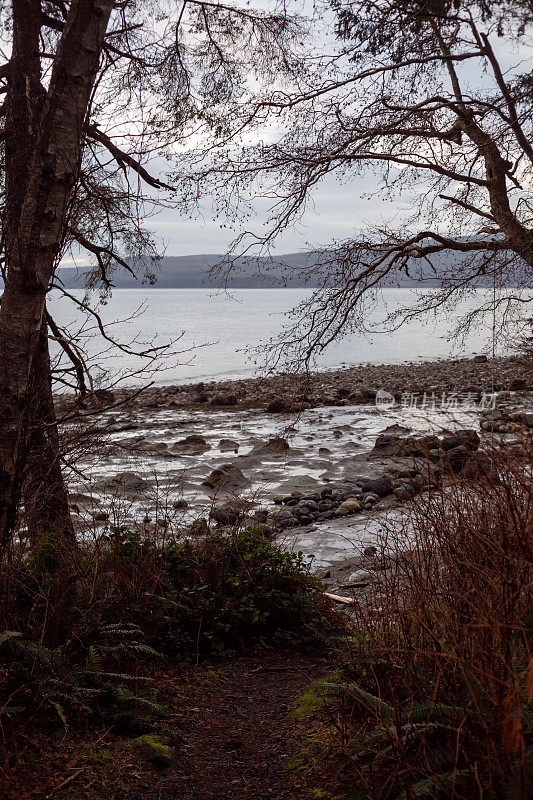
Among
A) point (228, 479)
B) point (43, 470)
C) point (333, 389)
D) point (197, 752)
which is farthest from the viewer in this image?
point (333, 389)

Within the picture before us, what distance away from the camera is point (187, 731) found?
158 inches

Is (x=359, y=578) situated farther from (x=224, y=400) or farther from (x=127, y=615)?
(x=224, y=400)

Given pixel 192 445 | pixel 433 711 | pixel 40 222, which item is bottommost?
pixel 192 445

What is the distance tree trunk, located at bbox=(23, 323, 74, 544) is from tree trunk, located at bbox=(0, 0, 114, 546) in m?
0.17

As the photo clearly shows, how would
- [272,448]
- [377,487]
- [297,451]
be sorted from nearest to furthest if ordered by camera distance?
[377,487] → [297,451] → [272,448]

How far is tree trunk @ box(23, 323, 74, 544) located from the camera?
4751mm

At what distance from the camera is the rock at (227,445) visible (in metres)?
16.2

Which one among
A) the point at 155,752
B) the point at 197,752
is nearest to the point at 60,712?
the point at 155,752

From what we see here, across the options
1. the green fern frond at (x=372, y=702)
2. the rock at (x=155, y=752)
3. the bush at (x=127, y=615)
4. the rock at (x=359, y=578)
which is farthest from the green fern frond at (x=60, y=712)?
the rock at (x=359, y=578)

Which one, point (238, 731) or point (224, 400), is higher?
point (238, 731)

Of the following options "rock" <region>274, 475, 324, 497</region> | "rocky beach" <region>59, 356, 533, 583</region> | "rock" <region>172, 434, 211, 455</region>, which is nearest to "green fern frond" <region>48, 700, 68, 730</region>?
"rocky beach" <region>59, 356, 533, 583</region>

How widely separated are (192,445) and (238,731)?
1281cm

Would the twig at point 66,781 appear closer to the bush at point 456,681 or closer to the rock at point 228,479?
the bush at point 456,681

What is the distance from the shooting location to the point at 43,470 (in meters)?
5.89
